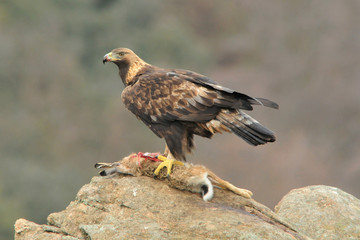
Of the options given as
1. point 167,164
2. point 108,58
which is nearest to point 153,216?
point 167,164

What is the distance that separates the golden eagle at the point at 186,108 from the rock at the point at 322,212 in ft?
3.37

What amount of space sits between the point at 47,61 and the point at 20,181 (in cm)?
864

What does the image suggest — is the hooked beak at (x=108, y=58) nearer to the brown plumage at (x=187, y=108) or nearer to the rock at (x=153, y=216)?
the brown plumage at (x=187, y=108)

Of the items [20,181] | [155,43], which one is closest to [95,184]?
[20,181]

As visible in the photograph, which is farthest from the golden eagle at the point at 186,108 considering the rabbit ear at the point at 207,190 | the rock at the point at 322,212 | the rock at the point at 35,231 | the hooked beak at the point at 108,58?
the rock at the point at 35,231

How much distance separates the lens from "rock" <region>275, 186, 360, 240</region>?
737 cm

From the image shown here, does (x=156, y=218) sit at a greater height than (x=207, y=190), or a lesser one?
lesser

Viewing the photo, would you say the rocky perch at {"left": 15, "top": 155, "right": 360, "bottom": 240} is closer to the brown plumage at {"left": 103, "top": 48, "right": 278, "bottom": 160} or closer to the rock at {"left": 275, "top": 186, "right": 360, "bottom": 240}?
the rock at {"left": 275, "top": 186, "right": 360, "bottom": 240}

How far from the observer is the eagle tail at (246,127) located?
7.02m

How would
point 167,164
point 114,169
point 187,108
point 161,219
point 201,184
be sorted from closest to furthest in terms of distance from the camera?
point 161,219, point 201,184, point 167,164, point 114,169, point 187,108

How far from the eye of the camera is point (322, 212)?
24.9 ft

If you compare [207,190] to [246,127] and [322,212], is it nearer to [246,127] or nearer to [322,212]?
[246,127]

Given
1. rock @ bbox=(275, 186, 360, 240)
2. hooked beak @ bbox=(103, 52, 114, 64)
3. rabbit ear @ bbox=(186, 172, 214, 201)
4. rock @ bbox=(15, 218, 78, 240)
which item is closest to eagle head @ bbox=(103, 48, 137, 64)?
hooked beak @ bbox=(103, 52, 114, 64)

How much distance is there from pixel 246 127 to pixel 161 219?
4.33 ft
